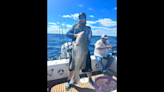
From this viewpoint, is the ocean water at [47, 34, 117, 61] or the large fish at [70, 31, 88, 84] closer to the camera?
the large fish at [70, 31, 88, 84]

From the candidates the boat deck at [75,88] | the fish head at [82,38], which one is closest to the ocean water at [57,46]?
the fish head at [82,38]

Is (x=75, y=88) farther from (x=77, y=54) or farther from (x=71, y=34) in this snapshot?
(x=71, y=34)

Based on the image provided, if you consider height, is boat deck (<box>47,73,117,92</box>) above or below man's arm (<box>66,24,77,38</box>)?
below

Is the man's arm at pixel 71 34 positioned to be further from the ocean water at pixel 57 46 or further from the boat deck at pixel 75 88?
the boat deck at pixel 75 88

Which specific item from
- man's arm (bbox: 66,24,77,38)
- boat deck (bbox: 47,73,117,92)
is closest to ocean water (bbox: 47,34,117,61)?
man's arm (bbox: 66,24,77,38)


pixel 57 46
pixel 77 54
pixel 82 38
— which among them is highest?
pixel 82 38

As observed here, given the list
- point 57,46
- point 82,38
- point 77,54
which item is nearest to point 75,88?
point 77,54

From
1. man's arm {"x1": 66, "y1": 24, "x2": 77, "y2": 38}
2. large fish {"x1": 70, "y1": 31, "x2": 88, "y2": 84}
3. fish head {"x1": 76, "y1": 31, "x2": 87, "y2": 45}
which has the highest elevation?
man's arm {"x1": 66, "y1": 24, "x2": 77, "y2": 38}

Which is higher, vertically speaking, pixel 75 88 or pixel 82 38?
pixel 82 38

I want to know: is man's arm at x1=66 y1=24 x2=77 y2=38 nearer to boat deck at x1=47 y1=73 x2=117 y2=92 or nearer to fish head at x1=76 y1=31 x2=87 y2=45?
fish head at x1=76 y1=31 x2=87 y2=45
